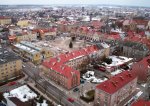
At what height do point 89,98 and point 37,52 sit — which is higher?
point 37,52

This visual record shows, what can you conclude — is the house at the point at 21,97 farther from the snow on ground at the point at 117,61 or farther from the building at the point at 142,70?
the snow on ground at the point at 117,61

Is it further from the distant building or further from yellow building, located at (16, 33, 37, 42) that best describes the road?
yellow building, located at (16, 33, 37, 42)

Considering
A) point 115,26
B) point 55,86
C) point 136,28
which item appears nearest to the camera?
point 55,86

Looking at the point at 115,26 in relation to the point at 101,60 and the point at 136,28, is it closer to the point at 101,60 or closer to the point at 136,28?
the point at 136,28

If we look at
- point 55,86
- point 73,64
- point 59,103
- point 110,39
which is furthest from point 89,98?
point 110,39

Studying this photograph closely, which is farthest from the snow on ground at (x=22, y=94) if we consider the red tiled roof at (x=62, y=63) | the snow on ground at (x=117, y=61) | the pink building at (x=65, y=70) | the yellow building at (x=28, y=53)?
the snow on ground at (x=117, y=61)

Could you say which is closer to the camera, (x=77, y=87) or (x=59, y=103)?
(x=59, y=103)

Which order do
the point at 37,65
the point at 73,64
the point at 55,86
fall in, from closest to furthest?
the point at 55,86, the point at 73,64, the point at 37,65
